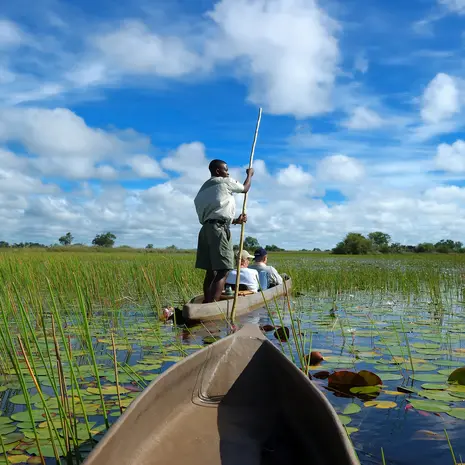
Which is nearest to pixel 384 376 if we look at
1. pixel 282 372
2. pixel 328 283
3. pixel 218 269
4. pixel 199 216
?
pixel 282 372

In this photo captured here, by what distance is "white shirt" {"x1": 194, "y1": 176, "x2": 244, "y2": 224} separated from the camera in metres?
5.51

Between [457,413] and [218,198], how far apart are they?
3558 millimetres

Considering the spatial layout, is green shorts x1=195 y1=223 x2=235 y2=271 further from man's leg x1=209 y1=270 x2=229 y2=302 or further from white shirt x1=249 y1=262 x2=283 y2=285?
white shirt x1=249 y1=262 x2=283 y2=285

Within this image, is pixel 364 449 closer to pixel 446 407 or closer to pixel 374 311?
pixel 446 407

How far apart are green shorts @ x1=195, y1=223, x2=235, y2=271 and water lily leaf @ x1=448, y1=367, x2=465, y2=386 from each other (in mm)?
2941

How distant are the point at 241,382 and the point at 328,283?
813 cm

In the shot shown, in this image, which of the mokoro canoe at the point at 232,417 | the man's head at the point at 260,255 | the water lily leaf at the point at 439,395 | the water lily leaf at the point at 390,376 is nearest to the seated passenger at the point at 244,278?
the man's head at the point at 260,255

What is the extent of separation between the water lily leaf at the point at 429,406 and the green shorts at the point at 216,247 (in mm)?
3105

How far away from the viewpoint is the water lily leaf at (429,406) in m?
2.59

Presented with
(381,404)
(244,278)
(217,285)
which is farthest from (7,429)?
(244,278)

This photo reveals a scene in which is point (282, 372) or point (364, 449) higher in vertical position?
point (282, 372)

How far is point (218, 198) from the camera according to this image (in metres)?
5.52

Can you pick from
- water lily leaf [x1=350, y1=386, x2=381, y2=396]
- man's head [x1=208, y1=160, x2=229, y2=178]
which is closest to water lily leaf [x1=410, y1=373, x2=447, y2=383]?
water lily leaf [x1=350, y1=386, x2=381, y2=396]

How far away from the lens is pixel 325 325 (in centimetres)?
540
